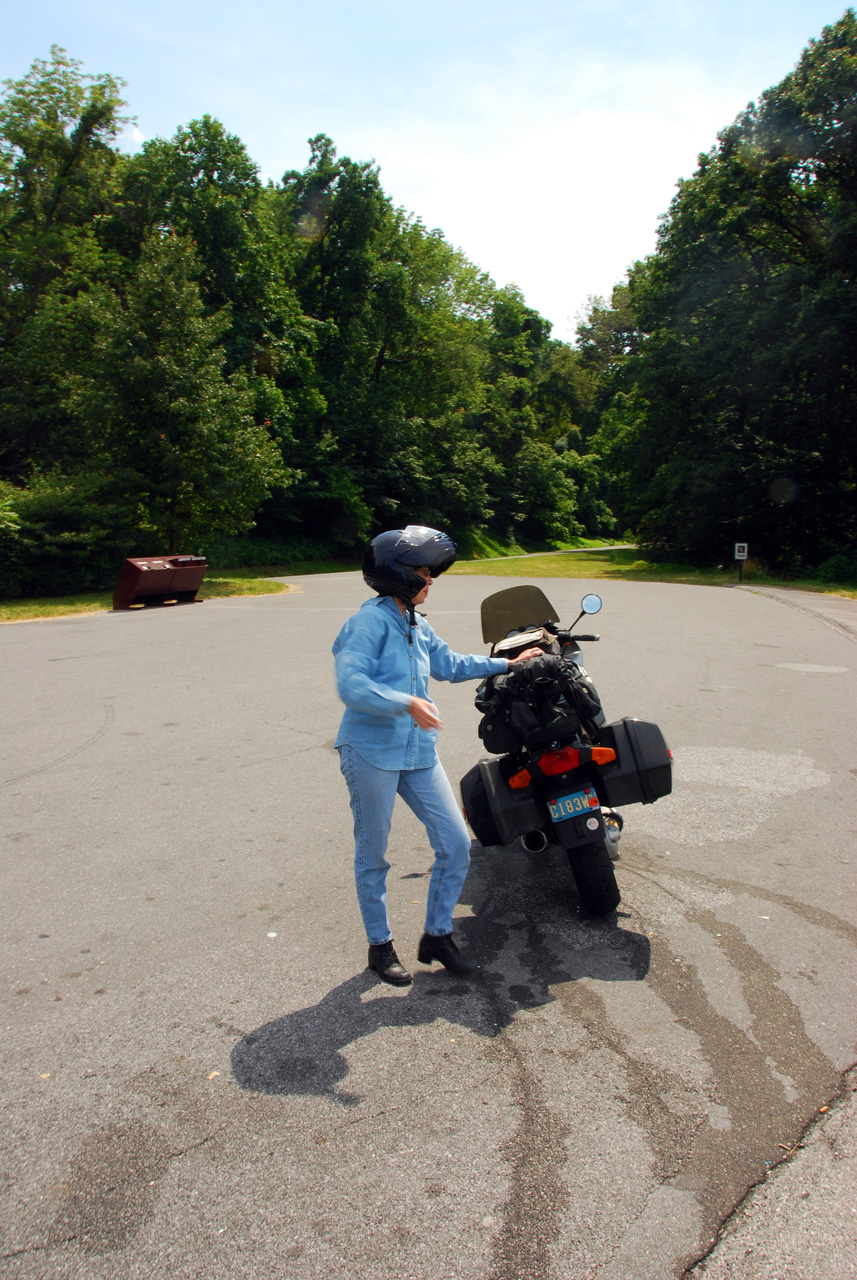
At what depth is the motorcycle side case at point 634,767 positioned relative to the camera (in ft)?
13.3

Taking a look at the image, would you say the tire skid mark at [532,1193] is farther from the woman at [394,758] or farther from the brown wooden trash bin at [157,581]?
the brown wooden trash bin at [157,581]

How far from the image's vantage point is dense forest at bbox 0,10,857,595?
24625 mm

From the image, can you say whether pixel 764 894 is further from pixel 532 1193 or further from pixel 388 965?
pixel 532 1193

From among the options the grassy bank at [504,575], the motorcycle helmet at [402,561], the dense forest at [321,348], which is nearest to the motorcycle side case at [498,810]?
the motorcycle helmet at [402,561]

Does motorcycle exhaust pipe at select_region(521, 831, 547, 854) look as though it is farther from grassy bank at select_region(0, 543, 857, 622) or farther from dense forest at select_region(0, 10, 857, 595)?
dense forest at select_region(0, 10, 857, 595)

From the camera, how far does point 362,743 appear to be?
339 centimetres

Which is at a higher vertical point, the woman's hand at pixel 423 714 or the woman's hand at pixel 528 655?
the woman's hand at pixel 528 655

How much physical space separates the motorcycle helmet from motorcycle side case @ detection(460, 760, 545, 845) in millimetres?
990

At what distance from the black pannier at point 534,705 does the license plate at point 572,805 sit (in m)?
0.26

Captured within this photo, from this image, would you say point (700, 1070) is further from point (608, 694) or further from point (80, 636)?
point (80, 636)

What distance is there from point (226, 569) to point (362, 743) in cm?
3082

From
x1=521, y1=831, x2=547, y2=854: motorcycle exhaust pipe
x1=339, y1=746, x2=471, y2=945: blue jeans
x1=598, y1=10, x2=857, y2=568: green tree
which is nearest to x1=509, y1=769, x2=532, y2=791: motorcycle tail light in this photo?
x1=521, y1=831, x2=547, y2=854: motorcycle exhaust pipe

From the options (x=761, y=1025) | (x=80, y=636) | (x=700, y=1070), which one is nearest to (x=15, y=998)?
(x=700, y=1070)

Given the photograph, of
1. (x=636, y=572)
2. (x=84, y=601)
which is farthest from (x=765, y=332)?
(x=84, y=601)
